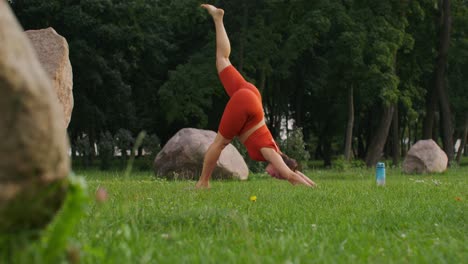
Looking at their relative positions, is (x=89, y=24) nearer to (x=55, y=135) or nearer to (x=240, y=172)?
(x=240, y=172)

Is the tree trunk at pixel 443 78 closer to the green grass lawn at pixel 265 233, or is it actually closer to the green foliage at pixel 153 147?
the green foliage at pixel 153 147

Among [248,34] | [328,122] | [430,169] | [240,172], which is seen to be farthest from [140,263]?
[328,122]

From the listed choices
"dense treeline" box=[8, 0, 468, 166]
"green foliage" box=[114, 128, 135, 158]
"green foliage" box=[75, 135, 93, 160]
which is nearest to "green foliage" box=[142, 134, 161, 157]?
"dense treeline" box=[8, 0, 468, 166]

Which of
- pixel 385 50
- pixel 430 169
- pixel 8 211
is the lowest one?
pixel 430 169

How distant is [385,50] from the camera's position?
74.9 feet

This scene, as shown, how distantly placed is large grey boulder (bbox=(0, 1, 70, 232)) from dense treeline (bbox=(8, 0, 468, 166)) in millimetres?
21373

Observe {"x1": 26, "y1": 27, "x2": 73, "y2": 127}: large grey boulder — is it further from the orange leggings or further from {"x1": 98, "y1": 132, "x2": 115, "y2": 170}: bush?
{"x1": 98, "y1": 132, "x2": 115, "y2": 170}: bush

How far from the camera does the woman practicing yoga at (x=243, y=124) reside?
364 inches

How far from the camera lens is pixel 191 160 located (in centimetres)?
1536

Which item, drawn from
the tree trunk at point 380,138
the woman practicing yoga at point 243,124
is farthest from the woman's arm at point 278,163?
the tree trunk at point 380,138

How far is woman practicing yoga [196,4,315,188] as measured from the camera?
9.26 m

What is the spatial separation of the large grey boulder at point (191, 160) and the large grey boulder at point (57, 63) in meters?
5.75

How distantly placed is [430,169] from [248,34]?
35.2ft

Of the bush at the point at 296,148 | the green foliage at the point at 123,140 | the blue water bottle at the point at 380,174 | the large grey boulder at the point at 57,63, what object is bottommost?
the green foliage at the point at 123,140
